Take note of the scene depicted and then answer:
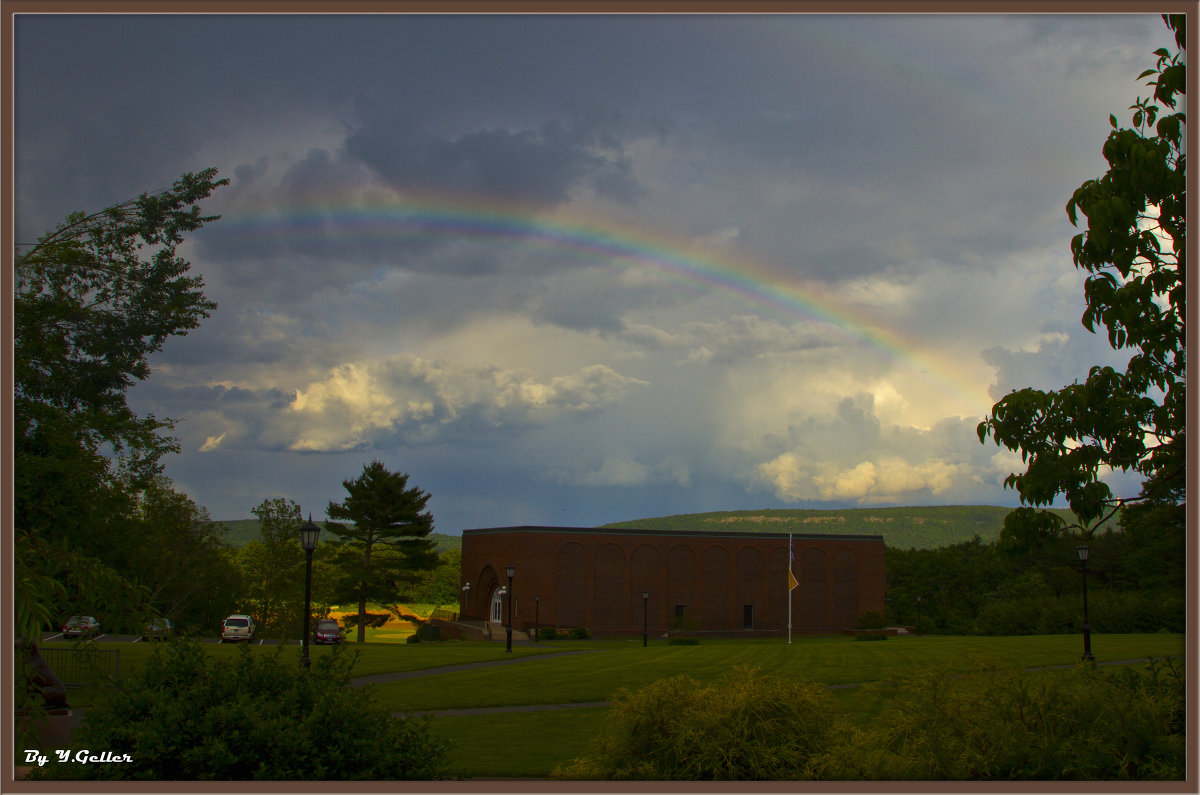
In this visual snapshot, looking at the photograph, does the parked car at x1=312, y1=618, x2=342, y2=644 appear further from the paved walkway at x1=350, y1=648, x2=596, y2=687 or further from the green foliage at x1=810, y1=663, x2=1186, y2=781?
the green foliage at x1=810, y1=663, x2=1186, y2=781

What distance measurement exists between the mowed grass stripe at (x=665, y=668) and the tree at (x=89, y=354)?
23.6 feet

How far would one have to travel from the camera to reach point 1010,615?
2660 inches

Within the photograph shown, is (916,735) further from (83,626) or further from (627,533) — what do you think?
(627,533)

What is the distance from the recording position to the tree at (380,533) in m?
65.9

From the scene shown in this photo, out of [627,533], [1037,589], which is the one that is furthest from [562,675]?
[1037,589]

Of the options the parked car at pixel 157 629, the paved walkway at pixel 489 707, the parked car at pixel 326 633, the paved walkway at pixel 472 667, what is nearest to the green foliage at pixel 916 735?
the paved walkway at pixel 472 667

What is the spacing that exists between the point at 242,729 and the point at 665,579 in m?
59.8

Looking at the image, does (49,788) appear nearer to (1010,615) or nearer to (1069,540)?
(1010,615)

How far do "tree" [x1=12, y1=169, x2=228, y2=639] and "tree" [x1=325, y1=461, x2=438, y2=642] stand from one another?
47834 millimetres

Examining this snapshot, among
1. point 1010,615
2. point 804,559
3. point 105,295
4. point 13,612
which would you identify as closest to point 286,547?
point 804,559

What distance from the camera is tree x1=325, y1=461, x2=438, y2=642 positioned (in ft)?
216

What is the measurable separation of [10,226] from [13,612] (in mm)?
3653

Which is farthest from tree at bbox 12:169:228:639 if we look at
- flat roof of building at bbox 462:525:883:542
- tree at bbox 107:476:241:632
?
flat roof of building at bbox 462:525:883:542

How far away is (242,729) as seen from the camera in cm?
768
